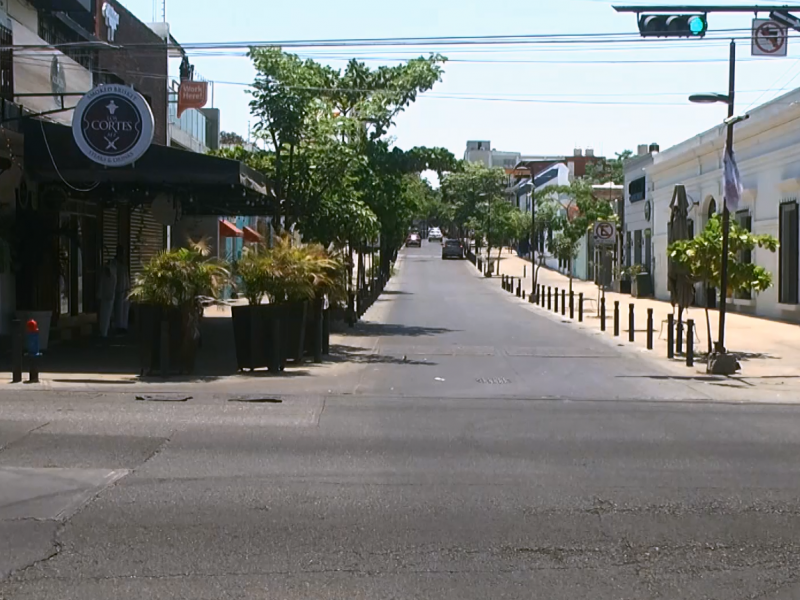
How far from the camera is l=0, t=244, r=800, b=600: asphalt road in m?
5.87

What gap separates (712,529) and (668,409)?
6.31m

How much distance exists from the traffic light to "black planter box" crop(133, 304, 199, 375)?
8258 millimetres

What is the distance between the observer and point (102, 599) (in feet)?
17.8

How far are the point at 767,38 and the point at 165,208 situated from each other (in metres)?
13.5

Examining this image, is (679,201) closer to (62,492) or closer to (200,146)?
(62,492)

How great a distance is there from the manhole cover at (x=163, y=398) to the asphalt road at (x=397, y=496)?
25 cm

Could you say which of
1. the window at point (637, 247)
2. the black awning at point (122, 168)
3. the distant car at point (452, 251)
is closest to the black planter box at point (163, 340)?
the black awning at point (122, 168)

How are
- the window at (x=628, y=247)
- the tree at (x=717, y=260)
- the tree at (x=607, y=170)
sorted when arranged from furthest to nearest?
the tree at (x=607, y=170) → the window at (x=628, y=247) → the tree at (x=717, y=260)

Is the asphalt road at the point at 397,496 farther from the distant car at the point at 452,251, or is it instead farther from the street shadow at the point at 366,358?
the distant car at the point at 452,251

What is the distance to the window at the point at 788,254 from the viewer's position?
28.5 meters

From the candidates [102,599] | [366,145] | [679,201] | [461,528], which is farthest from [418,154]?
[102,599]

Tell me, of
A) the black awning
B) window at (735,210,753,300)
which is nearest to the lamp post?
the black awning

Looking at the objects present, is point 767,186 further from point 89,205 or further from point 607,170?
point 607,170

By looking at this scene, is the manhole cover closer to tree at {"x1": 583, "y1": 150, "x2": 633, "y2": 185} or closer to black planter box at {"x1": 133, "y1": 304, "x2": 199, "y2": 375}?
black planter box at {"x1": 133, "y1": 304, "x2": 199, "y2": 375}
